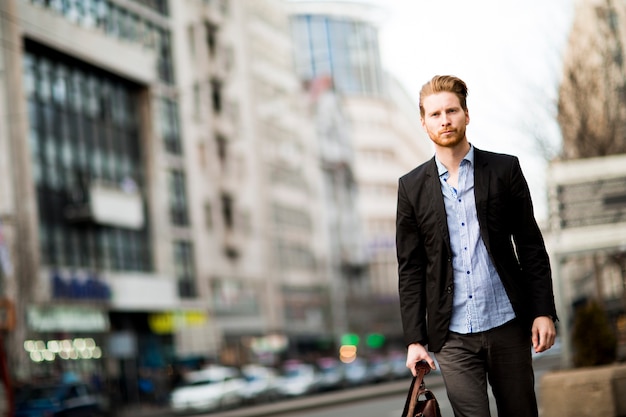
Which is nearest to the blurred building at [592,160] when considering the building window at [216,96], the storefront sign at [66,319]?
the storefront sign at [66,319]

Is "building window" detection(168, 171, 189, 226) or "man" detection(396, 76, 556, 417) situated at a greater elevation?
"building window" detection(168, 171, 189, 226)

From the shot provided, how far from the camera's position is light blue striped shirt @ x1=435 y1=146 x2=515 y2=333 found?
4.76 m

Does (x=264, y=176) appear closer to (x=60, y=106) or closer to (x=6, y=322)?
(x=60, y=106)

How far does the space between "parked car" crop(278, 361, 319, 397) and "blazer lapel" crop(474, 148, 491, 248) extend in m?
44.5

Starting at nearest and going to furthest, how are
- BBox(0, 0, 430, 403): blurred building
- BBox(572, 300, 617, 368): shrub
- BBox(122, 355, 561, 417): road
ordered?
BBox(572, 300, 617, 368): shrub < BBox(122, 355, 561, 417): road < BBox(0, 0, 430, 403): blurred building

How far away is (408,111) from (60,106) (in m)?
111

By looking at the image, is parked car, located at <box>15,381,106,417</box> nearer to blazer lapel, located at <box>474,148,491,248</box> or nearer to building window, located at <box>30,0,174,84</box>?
building window, located at <box>30,0,174,84</box>

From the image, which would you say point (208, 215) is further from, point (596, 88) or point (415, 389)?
point (415, 389)

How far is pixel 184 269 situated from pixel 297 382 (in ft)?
49.4

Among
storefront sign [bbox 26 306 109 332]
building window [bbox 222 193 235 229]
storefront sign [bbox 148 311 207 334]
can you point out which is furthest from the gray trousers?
building window [bbox 222 193 235 229]

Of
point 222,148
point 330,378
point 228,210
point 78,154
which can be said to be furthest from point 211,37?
point 330,378

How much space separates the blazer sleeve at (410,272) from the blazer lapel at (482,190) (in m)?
0.27

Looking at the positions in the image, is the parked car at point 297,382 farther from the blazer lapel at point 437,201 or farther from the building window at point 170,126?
the blazer lapel at point 437,201

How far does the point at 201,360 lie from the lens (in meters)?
58.7
